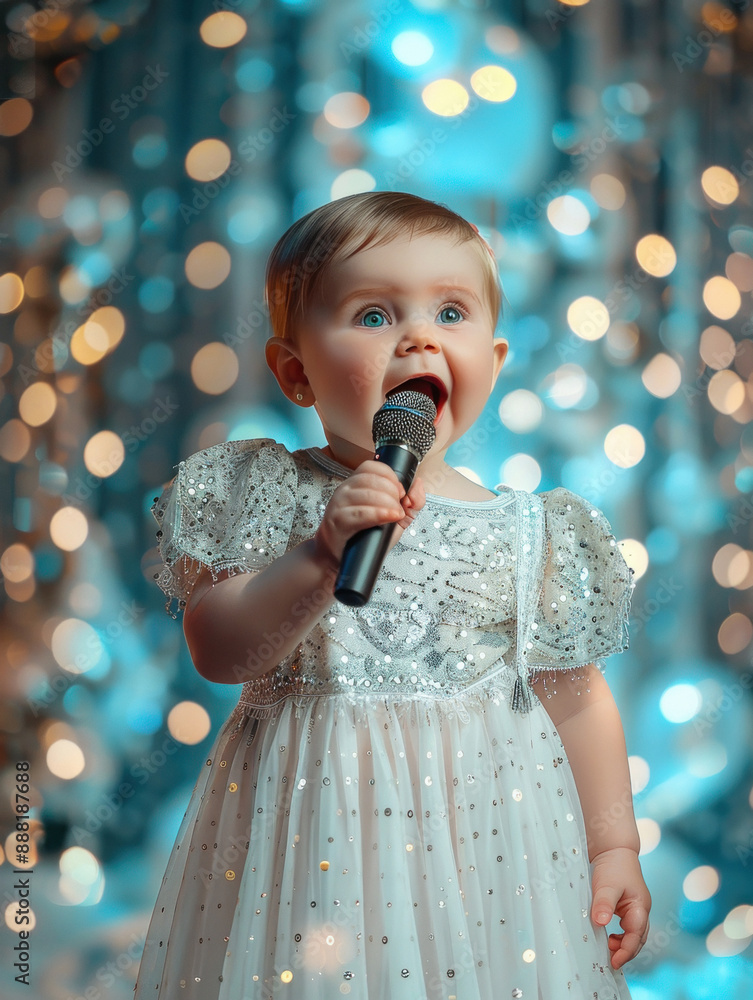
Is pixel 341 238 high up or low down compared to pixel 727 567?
up

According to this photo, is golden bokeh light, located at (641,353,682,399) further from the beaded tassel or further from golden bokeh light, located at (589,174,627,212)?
the beaded tassel

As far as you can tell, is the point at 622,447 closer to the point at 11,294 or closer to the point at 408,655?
the point at 408,655

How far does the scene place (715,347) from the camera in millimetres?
1343

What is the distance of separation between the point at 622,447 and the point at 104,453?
0.76 metres

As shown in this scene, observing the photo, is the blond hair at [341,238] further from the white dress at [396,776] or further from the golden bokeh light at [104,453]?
the golden bokeh light at [104,453]

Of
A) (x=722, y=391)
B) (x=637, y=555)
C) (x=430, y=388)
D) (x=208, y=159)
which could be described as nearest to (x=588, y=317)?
(x=722, y=391)

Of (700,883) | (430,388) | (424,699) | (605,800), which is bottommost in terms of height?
(700,883)

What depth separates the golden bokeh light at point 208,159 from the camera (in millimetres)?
1321

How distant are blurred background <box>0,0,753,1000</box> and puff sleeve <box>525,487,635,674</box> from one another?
52cm

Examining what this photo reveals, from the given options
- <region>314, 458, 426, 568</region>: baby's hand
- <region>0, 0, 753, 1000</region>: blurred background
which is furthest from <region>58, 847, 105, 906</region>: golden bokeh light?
<region>314, 458, 426, 568</region>: baby's hand

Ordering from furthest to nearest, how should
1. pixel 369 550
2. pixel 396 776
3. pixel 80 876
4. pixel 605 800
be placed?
1. pixel 80 876
2. pixel 605 800
3. pixel 396 776
4. pixel 369 550

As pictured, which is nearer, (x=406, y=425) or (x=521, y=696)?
(x=406, y=425)

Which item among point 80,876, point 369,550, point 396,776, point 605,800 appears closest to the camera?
point 369,550

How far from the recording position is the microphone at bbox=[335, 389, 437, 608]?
1.72 ft
